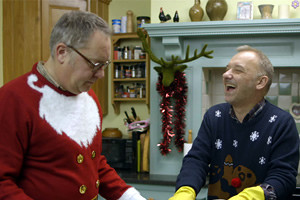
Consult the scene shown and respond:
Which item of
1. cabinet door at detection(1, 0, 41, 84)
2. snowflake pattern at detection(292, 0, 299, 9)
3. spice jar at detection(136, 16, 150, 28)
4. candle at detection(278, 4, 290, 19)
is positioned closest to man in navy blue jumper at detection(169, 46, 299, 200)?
candle at detection(278, 4, 290, 19)

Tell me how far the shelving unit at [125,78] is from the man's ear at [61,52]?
237cm

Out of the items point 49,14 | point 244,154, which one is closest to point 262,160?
point 244,154

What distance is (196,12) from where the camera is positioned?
3025 mm

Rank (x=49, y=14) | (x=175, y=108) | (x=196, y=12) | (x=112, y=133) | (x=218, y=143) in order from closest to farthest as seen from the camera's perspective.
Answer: (x=218, y=143), (x=196, y=12), (x=175, y=108), (x=49, y=14), (x=112, y=133)

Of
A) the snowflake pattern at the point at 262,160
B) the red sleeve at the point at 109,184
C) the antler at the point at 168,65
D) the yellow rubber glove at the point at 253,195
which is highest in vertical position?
the antler at the point at 168,65

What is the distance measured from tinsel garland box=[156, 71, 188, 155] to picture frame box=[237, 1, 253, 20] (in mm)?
643

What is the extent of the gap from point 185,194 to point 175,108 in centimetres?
168

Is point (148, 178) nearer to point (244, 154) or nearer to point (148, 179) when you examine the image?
point (148, 179)

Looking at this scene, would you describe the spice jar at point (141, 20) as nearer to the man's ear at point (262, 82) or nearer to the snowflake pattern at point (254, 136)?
the man's ear at point (262, 82)

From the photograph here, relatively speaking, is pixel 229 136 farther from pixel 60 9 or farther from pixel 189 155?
pixel 60 9

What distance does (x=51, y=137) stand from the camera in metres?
1.15

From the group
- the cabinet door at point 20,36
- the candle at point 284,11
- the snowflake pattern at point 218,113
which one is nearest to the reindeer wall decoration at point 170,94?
the candle at point 284,11

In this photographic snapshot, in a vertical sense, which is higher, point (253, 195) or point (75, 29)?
point (75, 29)

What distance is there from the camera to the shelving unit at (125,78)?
11.7ft
